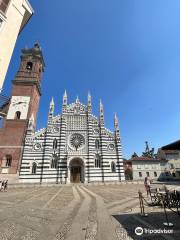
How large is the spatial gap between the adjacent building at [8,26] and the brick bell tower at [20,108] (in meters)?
20.5

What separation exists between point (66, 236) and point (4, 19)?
12.8 metres

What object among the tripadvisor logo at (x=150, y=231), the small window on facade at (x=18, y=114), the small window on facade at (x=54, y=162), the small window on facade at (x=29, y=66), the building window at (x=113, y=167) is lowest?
the tripadvisor logo at (x=150, y=231)

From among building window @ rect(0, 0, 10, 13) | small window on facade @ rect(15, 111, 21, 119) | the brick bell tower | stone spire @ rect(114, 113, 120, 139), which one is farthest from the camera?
stone spire @ rect(114, 113, 120, 139)

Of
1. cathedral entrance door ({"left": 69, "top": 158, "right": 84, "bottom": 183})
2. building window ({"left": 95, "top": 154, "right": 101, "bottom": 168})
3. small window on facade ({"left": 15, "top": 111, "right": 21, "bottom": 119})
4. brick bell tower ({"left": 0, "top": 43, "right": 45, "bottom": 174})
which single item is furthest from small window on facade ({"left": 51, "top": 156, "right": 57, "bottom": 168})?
small window on facade ({"left": 15, "top": 111, "right": 21, "bottom": 119})

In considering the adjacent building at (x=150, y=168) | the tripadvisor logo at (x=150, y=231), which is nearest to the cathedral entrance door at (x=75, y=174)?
the adjacent building at (x=150, y=168)

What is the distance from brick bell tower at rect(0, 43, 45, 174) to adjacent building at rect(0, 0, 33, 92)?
20510mm

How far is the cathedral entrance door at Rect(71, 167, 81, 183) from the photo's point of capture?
3027 cm

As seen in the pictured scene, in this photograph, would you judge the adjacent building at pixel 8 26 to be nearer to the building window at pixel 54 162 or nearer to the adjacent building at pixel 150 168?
the building window at pixel 54 162

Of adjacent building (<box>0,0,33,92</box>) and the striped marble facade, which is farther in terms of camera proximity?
the striped marble facade

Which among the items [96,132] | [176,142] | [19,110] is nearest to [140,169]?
[96,132]

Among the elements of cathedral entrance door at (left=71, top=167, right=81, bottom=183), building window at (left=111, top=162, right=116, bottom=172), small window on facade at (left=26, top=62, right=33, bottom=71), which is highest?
small window on facade at (left=26, top=62, right=33, bottom=71)

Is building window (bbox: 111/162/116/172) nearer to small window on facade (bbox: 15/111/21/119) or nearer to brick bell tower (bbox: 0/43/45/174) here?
brick bell tower (bbox: 0/43/45/174)

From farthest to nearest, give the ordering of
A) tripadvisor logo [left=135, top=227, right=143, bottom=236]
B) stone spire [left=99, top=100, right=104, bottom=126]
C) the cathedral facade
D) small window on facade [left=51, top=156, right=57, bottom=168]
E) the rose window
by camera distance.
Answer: stone spire [left=99, top=100, right=104, bottom=126] < the rose window < small window on facade [left=51, top=156, right=57, bottom=168] < the cathedral facade < tripadvisor logo [left=135, top=227, right=143, bottom=236]

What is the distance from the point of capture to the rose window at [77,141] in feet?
103
